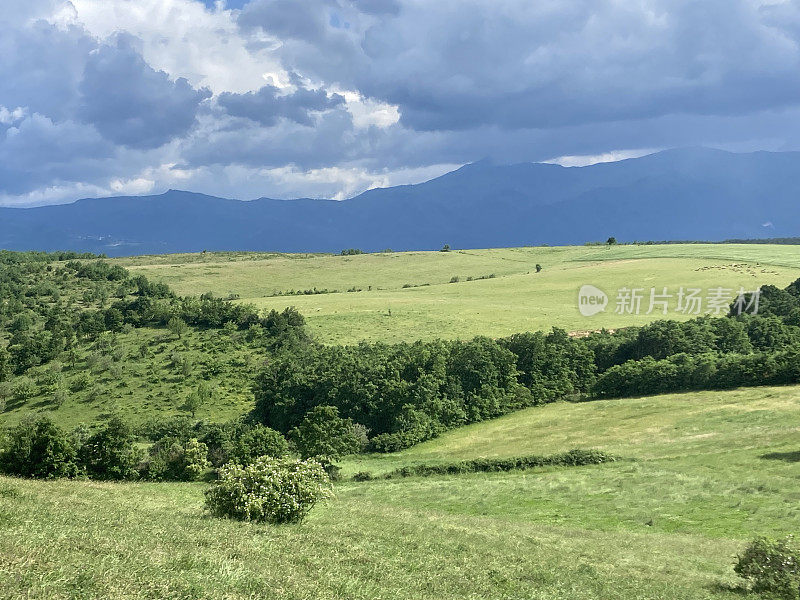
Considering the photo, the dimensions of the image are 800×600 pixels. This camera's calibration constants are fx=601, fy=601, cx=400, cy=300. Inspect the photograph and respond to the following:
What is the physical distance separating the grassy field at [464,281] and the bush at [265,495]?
69193mm

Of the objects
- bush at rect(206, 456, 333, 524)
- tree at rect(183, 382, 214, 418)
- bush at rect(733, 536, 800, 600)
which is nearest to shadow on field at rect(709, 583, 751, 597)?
bush at rect(733, 536, 800, 600)

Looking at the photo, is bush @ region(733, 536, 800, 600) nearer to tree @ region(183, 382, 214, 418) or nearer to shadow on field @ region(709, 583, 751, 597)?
shadow on field @ region(709, 583, 751, 597)

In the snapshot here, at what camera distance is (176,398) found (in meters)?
84.7

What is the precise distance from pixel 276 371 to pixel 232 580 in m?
67.6

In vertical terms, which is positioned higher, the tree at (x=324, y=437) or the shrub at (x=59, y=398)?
the tree at (x=324, y=437)

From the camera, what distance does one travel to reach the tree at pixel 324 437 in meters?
56.9

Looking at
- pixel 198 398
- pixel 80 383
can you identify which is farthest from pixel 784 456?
pixel 80 383

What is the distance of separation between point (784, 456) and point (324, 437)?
124 ft

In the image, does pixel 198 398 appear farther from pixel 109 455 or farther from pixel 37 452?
pixel 37 452

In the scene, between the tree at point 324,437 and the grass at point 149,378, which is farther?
the grass at point 149,378

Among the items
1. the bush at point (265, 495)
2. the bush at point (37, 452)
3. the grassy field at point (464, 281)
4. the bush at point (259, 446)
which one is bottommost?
the bush at point (259, 446)

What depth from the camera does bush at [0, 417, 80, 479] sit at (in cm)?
3978

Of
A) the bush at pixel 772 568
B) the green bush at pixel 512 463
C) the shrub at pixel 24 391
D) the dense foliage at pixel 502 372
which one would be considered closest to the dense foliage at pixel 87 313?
the shrub at pixel 24 391

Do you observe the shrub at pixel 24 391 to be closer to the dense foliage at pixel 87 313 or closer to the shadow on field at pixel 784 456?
the dense foliage at pixel 87 313
